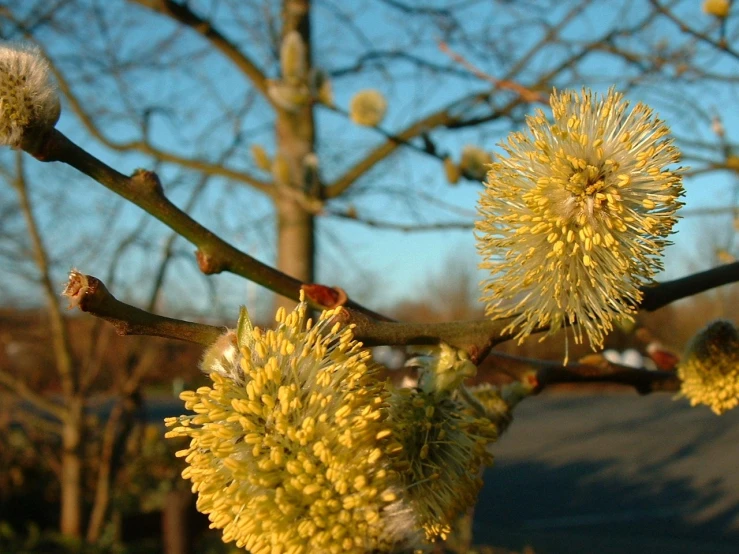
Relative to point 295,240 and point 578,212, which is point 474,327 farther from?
point 295,240

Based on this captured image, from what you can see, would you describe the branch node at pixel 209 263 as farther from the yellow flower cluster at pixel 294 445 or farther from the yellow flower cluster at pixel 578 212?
the yellow flower cluster at pixel 578 212

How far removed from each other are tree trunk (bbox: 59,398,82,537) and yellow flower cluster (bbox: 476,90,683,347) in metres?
5.07

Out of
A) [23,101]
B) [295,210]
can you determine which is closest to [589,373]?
[23,101]

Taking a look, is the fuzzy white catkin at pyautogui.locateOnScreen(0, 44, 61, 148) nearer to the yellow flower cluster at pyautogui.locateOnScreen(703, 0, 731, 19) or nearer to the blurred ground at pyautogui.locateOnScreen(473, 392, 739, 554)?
the yellow flower cluster at pyautogui.locateOnScreen(703, 0, 731, 19)

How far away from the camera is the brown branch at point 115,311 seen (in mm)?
609

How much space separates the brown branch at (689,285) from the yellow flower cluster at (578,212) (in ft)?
0.32

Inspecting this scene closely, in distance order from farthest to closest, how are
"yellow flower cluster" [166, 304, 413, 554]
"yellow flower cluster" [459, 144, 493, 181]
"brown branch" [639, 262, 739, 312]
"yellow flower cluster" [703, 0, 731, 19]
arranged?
"yellow flower cluster" [459, 144, 493, 181] → "yellow flower cluster" [703, 0, 731, 19] → "brown branch" [639, 262, 739, 312] → "yellow flower cluster" [166, 304, 413, 554]

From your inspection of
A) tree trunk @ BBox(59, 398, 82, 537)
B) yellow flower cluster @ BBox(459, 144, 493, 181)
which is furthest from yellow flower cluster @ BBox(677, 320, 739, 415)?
tree trunk @ BBox(59, 398, 82, 537)

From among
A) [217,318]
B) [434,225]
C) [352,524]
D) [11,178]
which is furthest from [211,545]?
[352,524]

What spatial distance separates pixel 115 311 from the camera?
62 cm

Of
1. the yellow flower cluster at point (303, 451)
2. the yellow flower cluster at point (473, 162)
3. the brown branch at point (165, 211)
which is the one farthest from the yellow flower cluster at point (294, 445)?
the yellow flower cluster at point (473, 162)

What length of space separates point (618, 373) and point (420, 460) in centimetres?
50

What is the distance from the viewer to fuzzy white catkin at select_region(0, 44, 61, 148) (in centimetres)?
70

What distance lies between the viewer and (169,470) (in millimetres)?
6465
